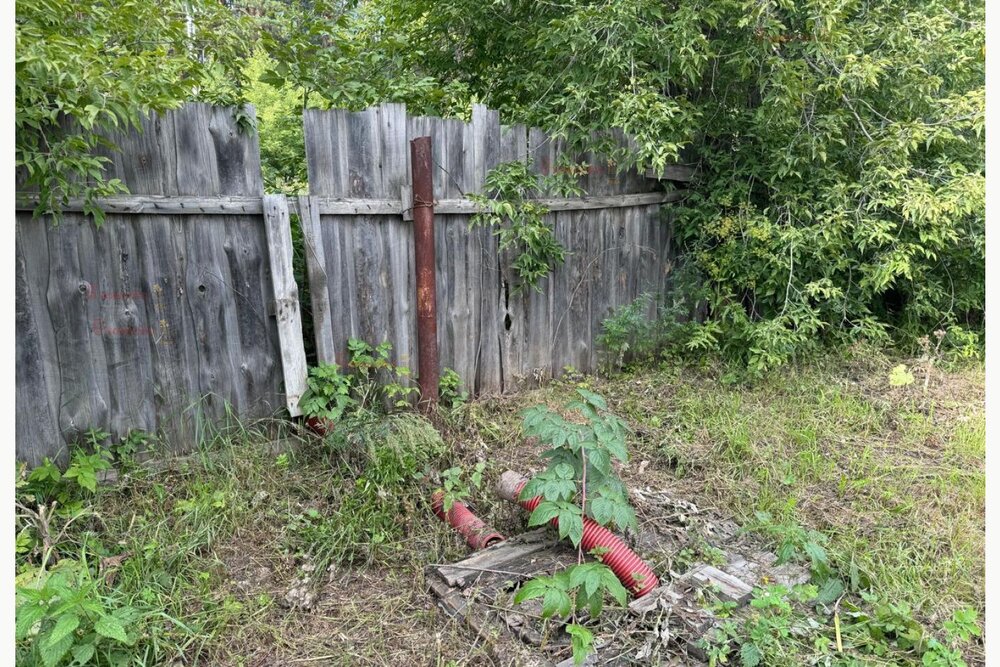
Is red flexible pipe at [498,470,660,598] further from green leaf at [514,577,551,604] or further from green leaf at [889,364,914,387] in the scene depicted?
green leaf at [889,364,914,387]

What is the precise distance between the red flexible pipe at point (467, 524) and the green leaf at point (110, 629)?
4.51 feet

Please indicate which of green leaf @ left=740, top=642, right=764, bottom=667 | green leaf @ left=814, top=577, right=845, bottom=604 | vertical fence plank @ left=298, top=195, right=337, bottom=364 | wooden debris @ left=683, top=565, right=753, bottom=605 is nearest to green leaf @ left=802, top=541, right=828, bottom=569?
green leaf @ left=814, top=577, right=845, bottom=604

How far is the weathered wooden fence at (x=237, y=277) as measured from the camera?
2982mm

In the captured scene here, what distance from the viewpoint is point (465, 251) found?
13.7 ft

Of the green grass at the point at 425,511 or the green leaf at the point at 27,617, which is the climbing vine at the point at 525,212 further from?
the green leaf at the point at 27,617

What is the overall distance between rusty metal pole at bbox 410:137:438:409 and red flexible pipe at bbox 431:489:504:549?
0.90 meters

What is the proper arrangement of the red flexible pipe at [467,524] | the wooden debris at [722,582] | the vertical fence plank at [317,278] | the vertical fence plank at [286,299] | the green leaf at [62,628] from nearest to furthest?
the green leaf at [62,628], the wooden debris at [722,582], the red flexible pipe at [467,524], the vertical fence plank at [286,299], the vertical fence plank at [317,278]

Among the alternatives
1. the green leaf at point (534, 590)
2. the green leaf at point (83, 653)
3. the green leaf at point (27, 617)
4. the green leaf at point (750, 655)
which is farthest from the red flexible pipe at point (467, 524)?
the green leaf at point (27, 617)

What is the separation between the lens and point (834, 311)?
4859 mm

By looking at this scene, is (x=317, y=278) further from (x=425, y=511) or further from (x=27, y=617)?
(x=27, y=617)
